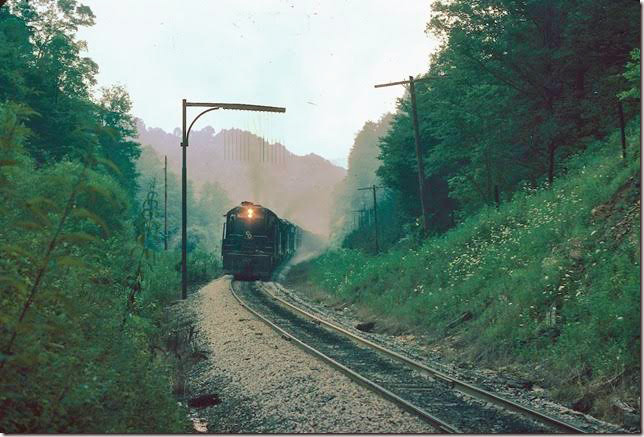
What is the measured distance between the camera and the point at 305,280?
3744 centimetres

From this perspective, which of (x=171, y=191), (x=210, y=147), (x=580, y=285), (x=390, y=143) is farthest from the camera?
(x=210, y=147)

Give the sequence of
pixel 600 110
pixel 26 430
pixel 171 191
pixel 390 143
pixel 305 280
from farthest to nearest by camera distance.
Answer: pixel 171 191, pixel 390 143, pixel 305 280, pixel 600 110, pixel 26 430

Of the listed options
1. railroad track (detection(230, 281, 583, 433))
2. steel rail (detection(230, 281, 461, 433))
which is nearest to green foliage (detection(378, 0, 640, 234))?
railroad track (detection(230, 281, 583, 433))

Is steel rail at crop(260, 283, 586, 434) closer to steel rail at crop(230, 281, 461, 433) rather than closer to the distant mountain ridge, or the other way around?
steel rail at crop(230, 281, 461, 433)

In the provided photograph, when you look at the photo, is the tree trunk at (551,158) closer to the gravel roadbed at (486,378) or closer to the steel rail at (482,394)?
the gravel roadbed at (486,378)

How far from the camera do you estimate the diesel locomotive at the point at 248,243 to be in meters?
32.9

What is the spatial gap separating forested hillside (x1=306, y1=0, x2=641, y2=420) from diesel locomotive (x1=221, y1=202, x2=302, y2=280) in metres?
4.79

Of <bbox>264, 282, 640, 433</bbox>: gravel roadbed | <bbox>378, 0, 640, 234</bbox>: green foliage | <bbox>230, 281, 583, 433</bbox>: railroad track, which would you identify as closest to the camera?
<bbox>230, 281, 583, 433</bbox>: railroad track

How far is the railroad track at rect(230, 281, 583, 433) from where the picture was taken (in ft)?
25.8

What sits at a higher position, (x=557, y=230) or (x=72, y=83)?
(x=72, y=83)

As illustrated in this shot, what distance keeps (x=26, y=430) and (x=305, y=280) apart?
106 ft

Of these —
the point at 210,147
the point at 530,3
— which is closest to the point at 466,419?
the point at 530,3

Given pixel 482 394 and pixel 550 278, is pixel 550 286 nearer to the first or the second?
pixel 550 278

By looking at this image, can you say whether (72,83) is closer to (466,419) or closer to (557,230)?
(557,230)
